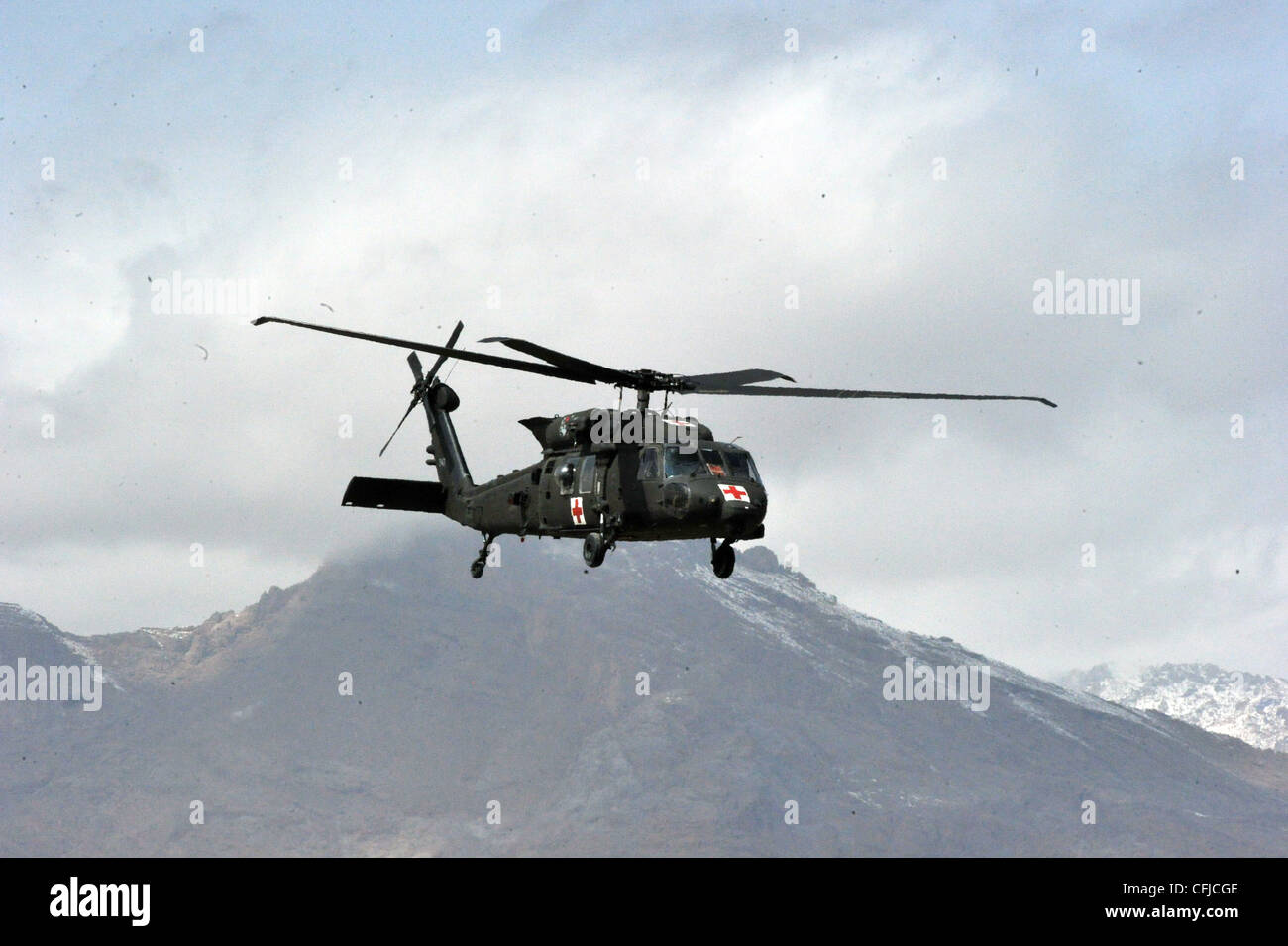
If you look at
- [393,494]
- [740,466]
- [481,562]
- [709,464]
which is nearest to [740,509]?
[709,464]

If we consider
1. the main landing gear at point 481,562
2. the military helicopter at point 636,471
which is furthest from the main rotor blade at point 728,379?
the main landing gear at point 481,562

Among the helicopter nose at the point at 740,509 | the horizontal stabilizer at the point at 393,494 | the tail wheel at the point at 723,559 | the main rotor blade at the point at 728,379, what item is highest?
the main rotor blade at the point at 728,379

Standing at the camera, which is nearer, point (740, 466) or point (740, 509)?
point (740, 509)

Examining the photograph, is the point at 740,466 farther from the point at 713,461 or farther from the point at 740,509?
the point at 740,509

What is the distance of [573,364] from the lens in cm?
3784

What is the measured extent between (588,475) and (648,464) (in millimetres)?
2146

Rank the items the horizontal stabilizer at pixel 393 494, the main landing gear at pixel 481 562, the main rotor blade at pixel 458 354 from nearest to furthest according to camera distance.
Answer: the main rotor blade at pixel 458 354 → the main landing gear at pixel 481 562 → the horizontal stabilizer at pixel 393 494

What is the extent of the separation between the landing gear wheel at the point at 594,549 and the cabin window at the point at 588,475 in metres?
1.25

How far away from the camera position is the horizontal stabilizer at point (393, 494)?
146 feet

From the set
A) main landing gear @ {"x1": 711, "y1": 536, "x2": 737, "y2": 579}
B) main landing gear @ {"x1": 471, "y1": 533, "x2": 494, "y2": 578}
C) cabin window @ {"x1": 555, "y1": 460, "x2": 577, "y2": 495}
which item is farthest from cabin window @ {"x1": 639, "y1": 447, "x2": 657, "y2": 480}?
main landing gear @ {"x1": 471, "y1": 533, "x2": 494, "y2": 578}

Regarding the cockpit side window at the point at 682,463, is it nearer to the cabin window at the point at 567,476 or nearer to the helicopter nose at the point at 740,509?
the helicopter nose at the point at 740,509
